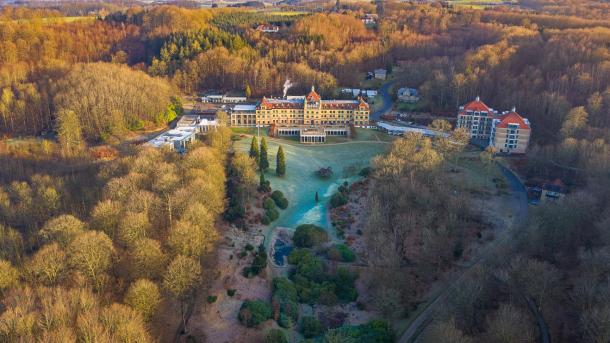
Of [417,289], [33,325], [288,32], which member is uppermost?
[288,32]

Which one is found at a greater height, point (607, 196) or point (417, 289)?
point (607, 196)

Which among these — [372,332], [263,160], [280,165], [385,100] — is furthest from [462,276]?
[385,100]

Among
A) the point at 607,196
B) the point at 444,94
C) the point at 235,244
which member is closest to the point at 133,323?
the point at 235,244

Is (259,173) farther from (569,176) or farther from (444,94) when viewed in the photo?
(444,94)

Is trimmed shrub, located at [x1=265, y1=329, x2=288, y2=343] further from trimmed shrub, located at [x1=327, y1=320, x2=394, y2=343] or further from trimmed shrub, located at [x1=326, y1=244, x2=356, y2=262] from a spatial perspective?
trimmed shrub, located at [x1=326, y1=244, x2=356, y2=262]

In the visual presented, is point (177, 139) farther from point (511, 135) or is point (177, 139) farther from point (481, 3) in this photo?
point (481, 3)

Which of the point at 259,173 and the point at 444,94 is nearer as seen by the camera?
the point at 259,173
